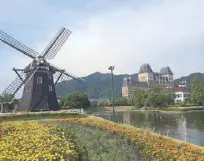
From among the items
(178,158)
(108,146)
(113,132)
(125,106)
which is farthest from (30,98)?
(125,106)

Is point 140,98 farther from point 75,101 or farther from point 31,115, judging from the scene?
point 31,115

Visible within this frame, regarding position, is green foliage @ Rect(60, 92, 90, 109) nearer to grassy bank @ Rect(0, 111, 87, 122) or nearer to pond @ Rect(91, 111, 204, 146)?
pond @ Rect(91, 111, 204, 146)

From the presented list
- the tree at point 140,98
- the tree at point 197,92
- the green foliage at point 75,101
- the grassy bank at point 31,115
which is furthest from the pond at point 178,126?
the tree at point 140,98

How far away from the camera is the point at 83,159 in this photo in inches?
372

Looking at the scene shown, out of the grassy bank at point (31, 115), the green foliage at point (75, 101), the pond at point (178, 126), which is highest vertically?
the green foliage at point (75, 101)

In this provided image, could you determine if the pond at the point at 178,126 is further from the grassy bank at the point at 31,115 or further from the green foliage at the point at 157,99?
the green foliage at the point at 157,99

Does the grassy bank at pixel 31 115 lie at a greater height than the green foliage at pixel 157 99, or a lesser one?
lesser

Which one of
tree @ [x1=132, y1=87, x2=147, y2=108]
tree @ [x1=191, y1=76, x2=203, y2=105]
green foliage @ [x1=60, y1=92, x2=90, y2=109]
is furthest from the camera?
tree @ [x1=132, y1=87, x2=147, y2=108]

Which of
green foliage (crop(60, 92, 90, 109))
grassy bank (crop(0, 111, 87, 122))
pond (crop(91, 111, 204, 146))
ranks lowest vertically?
pond (crop(91, 111, 204, 146))

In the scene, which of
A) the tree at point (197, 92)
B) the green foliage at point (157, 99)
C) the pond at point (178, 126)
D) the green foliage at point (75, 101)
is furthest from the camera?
the tree at point (197, 92)

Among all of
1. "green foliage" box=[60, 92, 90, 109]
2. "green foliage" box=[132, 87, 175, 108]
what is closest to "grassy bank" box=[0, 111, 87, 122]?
"green foliage" box=[60, 92, 90, 109]

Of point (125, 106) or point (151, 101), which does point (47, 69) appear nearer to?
point (151, 101)

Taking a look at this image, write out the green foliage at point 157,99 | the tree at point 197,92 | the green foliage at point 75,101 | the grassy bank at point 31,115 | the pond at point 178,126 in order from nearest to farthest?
the pond at point 178,126
the grassy bank at point 31,115
the green foliage at point 157,99
the green foliage at point 75,101
the tree at point 197,92

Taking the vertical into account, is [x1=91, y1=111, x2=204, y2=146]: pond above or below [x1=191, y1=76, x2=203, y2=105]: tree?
below
